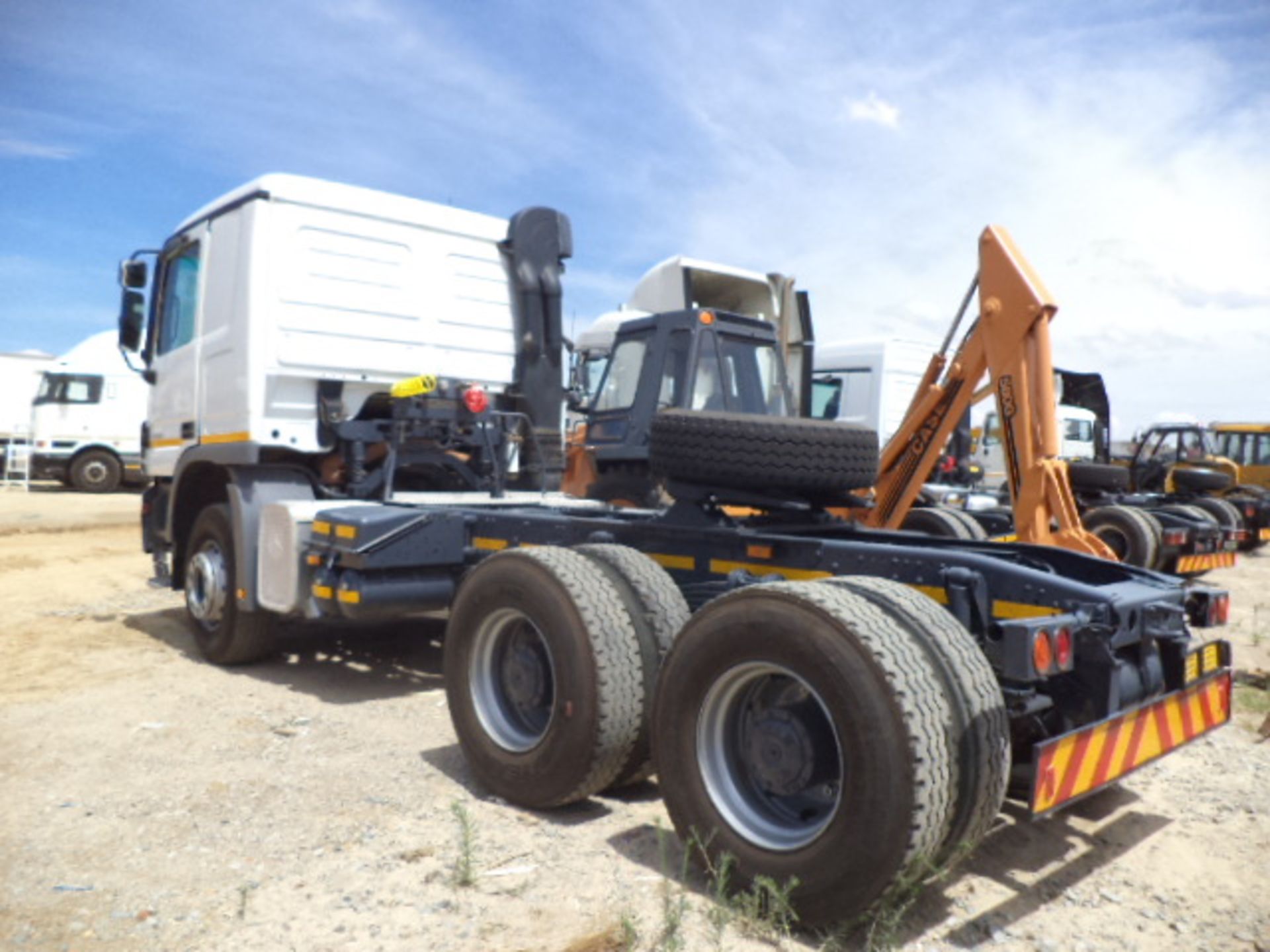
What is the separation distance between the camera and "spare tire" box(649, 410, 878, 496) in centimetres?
388

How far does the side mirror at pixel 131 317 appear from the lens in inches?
288

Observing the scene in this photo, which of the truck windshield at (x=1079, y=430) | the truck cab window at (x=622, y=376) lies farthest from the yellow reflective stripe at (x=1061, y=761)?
the truck windshield at (x=1079, y=430)

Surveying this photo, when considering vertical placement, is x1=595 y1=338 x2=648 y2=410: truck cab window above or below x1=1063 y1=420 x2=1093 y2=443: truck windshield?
below

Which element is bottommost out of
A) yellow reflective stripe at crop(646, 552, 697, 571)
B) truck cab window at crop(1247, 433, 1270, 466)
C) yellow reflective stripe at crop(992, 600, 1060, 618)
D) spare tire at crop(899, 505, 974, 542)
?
yellow reflective stripe at crop(992, 600, 1060, 618)

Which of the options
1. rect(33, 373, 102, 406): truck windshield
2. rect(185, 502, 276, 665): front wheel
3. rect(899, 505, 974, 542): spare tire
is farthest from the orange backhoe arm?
rect(33, 373, 102, 406): truck windshield

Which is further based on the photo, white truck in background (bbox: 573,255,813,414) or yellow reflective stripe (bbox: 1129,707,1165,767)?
white truck in background (bbox: 573,255,813,414)

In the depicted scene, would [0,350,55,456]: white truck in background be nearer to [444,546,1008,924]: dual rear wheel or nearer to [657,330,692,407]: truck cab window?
[657,330,692,407]: truck cab window

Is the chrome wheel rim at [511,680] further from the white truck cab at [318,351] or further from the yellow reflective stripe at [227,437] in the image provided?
the yellow reflective stripe at [227,437]

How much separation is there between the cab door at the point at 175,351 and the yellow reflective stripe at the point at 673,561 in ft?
12.8

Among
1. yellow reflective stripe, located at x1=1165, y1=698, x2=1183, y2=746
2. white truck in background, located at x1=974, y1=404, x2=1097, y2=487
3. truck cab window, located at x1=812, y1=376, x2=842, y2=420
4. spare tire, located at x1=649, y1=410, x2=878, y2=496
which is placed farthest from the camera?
white truck in background, located at x1=974, y1=404, x2=1097, y2=487

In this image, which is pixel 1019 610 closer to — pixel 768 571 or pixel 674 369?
pixel 768 571

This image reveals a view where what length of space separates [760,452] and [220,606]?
4.03 meters

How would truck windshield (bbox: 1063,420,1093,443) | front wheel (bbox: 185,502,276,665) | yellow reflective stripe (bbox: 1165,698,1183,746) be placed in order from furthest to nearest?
truck windshield (bbox: 1063,420,1093,443)
front wheel (bbox: 185,502,276,665)
yellow reflective stripe (bbox: 1165,698,1183,746)

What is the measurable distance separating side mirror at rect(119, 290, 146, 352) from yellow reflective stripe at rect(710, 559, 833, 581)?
17.9ft
